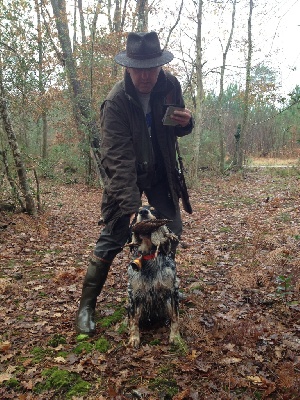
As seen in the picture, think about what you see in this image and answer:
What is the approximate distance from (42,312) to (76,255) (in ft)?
8.97

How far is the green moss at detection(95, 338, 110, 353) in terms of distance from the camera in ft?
12.2

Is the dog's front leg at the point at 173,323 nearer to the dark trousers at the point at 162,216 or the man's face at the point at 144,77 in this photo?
the dark trousers at the point at 162,216

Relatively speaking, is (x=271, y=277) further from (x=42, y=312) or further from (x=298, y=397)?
(x=42, y=312)

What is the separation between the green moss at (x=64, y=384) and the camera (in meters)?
3.13

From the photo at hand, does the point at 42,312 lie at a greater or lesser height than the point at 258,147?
lesser

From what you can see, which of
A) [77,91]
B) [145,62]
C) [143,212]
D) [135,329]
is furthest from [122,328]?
[77,91]

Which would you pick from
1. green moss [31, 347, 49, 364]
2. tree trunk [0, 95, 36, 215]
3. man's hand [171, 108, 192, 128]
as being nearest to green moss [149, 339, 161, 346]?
green moss [31, 347, 49, 364]

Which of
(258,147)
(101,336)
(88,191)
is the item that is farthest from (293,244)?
(258,147)

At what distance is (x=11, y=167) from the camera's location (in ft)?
30.2

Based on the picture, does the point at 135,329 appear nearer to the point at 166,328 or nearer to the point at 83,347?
the point at 166,328

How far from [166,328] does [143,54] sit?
9.46 feet

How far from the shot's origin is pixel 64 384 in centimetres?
321

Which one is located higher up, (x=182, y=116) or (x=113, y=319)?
(x=182, y=116)

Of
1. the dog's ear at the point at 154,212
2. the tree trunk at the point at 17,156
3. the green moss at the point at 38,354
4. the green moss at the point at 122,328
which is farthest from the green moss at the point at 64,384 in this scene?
the tree trunk at the point at 17,156
